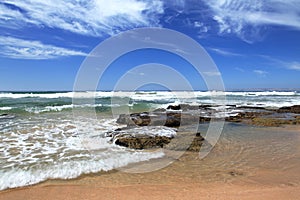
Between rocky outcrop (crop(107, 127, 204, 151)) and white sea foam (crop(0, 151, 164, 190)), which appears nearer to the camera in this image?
white sea foam (crop(0, 151, 164, 190))

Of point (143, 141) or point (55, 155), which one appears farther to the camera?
point (143, 141)

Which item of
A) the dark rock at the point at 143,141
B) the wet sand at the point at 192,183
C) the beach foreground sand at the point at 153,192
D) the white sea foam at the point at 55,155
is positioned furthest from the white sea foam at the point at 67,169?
the dark rock at the point at 143,141

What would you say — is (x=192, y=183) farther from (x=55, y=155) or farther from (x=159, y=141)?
(x=55, y=155)

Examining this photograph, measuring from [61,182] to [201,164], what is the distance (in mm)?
2753

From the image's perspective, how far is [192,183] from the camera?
14.3 ft

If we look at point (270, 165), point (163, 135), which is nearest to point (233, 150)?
point (270, 165)

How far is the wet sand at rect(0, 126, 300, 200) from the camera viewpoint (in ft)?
12.7

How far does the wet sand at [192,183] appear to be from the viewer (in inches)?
152

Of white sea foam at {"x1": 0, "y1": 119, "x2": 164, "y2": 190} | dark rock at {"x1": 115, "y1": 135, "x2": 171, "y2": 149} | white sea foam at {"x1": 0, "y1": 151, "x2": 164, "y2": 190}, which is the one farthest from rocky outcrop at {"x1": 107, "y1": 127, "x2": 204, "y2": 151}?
white sea foam at {"x1": 0, "y1": 151, "x2": 164, "y2": 190}

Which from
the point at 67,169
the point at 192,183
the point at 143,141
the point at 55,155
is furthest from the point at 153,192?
the point at 143,141

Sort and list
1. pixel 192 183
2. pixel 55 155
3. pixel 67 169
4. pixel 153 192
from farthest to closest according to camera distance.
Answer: pixel 55 155
pixel 67 169
pixel 192 183
pixel 153 192

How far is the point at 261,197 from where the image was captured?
3.73 m

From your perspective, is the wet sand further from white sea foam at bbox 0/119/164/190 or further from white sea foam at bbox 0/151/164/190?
white sea foam at bbox 0/119/164/190

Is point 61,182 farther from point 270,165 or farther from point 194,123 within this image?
point 194,123
